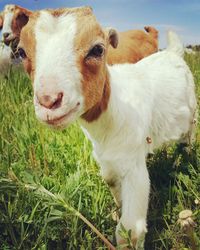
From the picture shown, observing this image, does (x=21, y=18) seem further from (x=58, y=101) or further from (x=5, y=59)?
(x=5, y=59)

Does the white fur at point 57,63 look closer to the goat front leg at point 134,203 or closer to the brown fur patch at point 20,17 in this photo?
the brown fur patch at point 20,17

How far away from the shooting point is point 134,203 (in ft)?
10.2

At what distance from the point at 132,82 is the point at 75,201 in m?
0.93

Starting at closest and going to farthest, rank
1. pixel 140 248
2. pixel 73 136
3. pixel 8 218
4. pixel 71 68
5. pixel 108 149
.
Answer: pixel 71 68
pixel 140 248
pixel 8 218
pixel 108 149
pixel 73 136

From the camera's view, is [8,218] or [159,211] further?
[159,211]

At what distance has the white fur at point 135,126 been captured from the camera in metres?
3.15

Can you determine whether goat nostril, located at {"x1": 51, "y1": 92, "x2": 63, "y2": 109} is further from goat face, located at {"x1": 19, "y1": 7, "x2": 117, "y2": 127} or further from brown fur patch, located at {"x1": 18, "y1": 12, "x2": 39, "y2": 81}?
brown fur patch, located at {"x1": 18, "y1": 12, "x2": 39, "y2": 81}

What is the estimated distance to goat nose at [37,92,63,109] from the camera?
2.34 metres

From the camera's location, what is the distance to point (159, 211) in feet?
11.7

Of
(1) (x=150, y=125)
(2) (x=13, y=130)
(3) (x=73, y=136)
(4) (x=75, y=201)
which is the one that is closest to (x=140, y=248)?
(4) (x=75, y=201)

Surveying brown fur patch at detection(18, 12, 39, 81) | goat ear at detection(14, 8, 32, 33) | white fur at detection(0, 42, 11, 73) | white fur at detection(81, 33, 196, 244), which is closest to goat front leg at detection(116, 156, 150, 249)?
white fur at detection(81, 33, 196, 244)

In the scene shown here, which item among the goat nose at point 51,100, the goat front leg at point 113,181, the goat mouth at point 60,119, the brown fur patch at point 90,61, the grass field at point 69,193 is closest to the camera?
the goat nose at point 51,100

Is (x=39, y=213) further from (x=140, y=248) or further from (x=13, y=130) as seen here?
(x=13, y=130)

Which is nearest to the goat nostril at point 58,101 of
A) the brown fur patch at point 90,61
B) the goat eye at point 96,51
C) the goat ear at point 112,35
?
the brown fur patch at point 90,61
